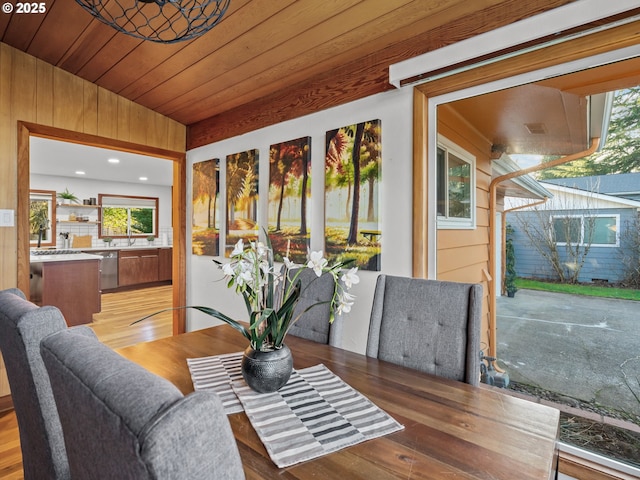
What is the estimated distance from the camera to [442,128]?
2.04 meters

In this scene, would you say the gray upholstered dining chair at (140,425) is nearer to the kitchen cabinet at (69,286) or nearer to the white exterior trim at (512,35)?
the white exterior trim at (512,35)

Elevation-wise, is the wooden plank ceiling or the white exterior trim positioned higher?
the wooden plank ceiling

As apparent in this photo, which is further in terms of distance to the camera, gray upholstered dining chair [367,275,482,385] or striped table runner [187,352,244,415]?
gray upholstered dining chair [367,275,482,385]

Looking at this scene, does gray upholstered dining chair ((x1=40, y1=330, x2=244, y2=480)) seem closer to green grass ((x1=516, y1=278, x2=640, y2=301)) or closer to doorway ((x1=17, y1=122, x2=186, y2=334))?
green grass ((x1=516, y1=278, x2=640, y2=301))

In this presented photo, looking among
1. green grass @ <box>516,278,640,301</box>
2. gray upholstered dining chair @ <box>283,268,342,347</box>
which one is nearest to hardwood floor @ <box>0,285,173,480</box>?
gray upholstered dining chair @ <box>283,268,342,347</box>

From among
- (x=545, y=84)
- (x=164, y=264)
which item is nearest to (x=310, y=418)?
(x=545, y=84)

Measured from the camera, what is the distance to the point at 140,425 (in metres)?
0.37

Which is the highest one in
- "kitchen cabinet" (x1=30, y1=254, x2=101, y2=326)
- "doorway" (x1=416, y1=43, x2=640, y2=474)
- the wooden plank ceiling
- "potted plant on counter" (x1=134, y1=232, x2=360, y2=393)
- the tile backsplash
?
the wooden plank ceiling

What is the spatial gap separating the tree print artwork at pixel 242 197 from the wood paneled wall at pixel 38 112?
0.98 m

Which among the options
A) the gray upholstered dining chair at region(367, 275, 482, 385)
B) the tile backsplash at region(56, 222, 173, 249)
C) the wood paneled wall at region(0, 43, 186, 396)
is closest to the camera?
the gray upholstered dining chair at region(367, 275, 482, 385)

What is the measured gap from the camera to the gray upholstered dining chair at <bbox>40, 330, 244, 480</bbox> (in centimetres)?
37

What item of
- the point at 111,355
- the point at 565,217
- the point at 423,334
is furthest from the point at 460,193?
the point at 111,355

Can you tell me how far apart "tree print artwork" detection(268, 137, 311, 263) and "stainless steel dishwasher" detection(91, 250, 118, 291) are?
5169 mm

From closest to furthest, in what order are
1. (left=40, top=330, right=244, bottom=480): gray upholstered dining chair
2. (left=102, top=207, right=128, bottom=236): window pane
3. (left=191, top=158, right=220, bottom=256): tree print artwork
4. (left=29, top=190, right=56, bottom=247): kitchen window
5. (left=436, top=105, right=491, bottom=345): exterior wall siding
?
(left=40, top=330, right=244, bottom=480): gray upholstered dining chair, (left=436, top=105, right=491, bottom=345): exterior wall siding, (left=191, top=158, right=220, bottom=256): tree print artwork, (left=29, top=190, right=56, bottom=247): kitchen window, (left=102, top=207, right=128, bottom=236): window pane
